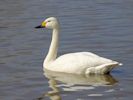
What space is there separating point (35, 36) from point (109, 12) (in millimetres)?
3458

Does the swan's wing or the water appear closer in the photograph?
Result: the water

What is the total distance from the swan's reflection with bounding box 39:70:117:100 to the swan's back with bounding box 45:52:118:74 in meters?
0.11

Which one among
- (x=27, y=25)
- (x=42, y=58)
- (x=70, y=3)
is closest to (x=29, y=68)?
(x=42, y=58)

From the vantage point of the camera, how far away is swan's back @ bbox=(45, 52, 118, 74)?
12.9 metres

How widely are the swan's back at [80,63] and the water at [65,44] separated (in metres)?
0.16

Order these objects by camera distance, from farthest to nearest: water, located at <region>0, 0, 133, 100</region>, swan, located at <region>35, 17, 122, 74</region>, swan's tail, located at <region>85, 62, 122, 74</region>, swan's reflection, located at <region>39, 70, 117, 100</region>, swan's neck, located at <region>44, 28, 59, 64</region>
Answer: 1. swan's neck, located at <region>44, 28, 59, 64</region>
2. swan, located at <region>35, 17, 122, 74</region>
3. swan's tail, located at <region>85, 62, 122, 74</region>
4. swan's reflection, located at <region>39, 70, 117, 100</region>
5. water, located at <region>0, 0, 133, 100</region>

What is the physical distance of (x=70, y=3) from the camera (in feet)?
69.7

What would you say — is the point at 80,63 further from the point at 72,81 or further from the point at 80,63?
the point at 72,81

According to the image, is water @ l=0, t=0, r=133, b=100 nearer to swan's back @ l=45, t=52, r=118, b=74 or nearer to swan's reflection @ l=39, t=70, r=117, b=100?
swan's reflection @ l=39, t=70, r=117, b=100

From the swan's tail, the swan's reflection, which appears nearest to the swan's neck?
the swan's reflection

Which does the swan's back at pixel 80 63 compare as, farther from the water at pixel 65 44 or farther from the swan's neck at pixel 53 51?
the swan's neck at pixel 53 51

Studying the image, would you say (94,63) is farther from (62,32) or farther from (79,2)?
(79,2)

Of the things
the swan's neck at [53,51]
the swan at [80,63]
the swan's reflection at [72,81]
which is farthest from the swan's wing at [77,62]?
the swan's neck at [53,51]

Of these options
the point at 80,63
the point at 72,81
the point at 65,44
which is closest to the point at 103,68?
the point at 80,63
